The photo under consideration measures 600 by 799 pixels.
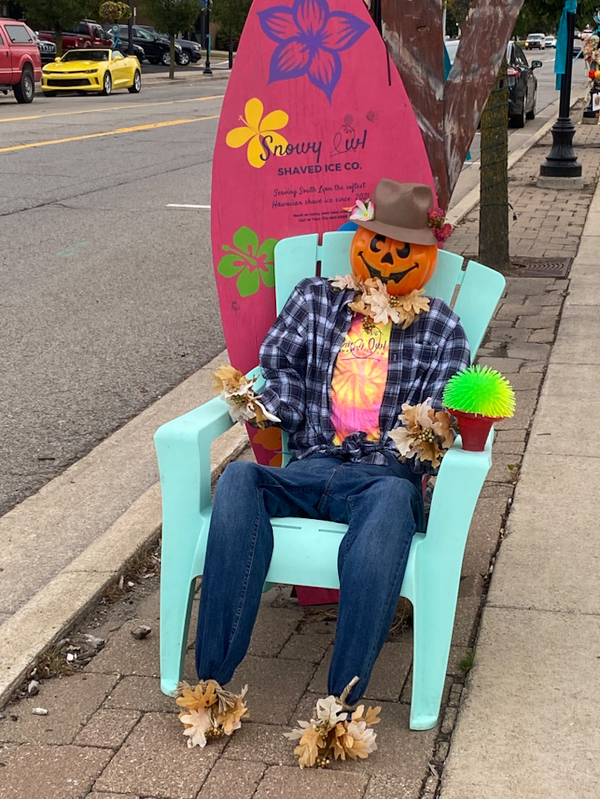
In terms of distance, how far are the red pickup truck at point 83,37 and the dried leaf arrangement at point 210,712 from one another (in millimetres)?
43828

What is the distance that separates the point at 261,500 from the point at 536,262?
629cm

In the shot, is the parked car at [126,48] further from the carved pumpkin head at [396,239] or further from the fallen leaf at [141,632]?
the fallen leaf at [141,632]

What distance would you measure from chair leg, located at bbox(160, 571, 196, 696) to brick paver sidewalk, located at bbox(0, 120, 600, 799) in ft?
0.25

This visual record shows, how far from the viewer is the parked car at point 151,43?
1941 inches

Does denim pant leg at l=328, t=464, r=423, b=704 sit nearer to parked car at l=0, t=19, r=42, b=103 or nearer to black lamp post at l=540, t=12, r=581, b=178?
black lamp post at l=540, t=12, r=581, b=178

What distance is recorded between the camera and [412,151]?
3.59m

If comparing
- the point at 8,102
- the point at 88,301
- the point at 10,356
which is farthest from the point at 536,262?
the point at 8,102

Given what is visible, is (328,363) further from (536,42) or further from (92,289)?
(536,42)

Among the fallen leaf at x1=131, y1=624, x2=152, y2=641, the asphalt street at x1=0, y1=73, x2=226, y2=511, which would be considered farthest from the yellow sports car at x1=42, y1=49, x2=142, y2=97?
the fallen leaf at x1=131, y1=624, x2=152, y2=641

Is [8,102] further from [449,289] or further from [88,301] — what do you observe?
[449,289]

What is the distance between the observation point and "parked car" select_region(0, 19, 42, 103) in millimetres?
25062

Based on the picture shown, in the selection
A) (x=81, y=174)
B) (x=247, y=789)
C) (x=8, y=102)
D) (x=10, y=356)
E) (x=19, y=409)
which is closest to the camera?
(x=247, y=789)

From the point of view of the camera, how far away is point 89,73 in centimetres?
3009

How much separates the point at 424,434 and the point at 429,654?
0.60 metres
